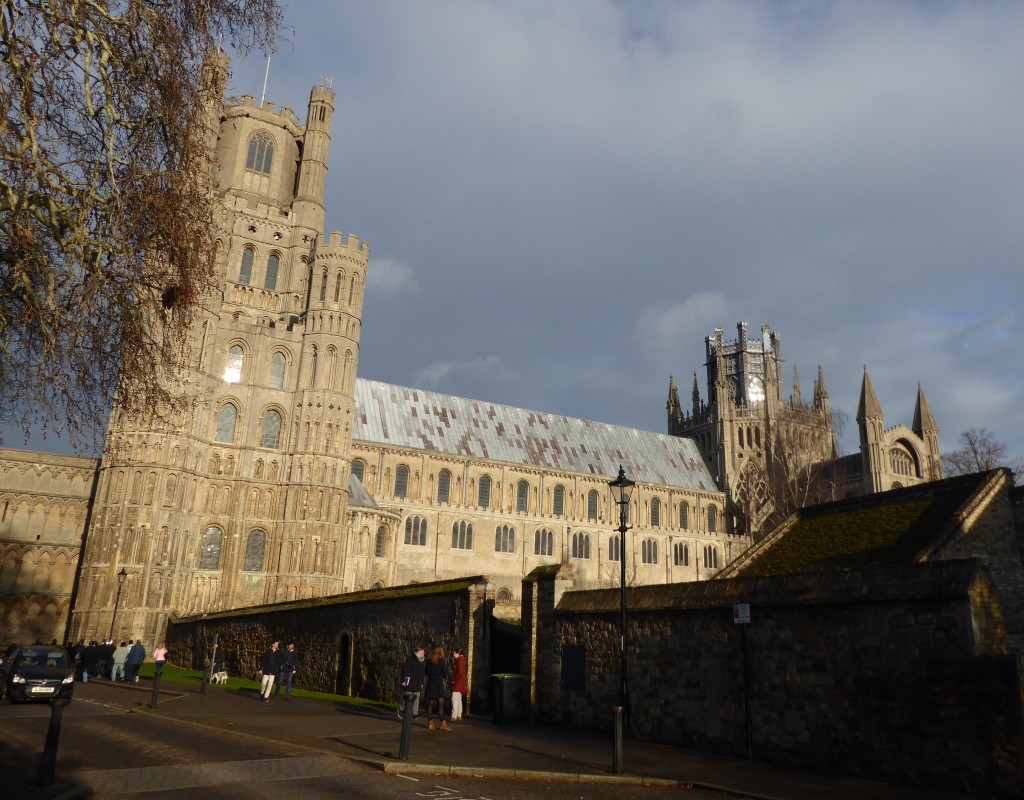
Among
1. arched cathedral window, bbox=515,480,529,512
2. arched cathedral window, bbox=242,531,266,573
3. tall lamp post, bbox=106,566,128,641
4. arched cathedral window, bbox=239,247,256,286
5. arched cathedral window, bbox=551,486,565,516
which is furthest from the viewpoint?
arched cathedral window, bbox=551,486,565,516

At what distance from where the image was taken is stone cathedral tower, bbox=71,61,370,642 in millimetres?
41688

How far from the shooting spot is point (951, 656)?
11.2 meters

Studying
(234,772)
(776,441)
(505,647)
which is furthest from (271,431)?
(776,441)

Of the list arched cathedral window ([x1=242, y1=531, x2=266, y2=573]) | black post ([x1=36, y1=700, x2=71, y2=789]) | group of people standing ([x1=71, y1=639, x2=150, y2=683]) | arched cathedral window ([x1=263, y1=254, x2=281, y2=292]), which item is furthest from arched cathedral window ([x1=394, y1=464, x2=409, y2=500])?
black post ([x1=36, y1=700, x2=71, y2=789])

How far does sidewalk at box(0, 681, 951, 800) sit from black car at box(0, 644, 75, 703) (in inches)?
64.6

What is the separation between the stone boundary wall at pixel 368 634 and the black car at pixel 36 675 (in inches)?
320

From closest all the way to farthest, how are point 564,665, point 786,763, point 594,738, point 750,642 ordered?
point 786,763 < point 750,642 < point 594,738 < point 564,665

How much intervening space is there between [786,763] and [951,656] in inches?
141

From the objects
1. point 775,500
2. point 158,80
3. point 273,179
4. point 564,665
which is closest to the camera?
point 158,80

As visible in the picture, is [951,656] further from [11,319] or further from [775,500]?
[775,500]

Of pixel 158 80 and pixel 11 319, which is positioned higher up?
pixel 158 80

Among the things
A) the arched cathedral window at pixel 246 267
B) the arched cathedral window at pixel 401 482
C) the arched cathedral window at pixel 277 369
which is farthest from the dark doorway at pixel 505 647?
the arched cathedral window at pixel 246 267

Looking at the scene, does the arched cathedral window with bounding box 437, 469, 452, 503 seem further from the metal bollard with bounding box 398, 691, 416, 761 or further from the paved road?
the metal bollard with bounding box 398, 691, 416, 761

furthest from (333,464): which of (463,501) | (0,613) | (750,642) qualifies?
(750,642)
